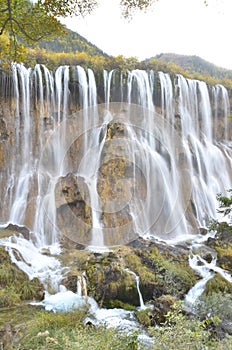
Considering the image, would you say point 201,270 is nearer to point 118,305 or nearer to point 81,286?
point 118,305

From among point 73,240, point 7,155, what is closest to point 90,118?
point 7,155

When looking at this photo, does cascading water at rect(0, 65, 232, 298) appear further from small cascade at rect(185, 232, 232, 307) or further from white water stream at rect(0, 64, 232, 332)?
Result: small cascade at rect(185, 232, 232, 307)

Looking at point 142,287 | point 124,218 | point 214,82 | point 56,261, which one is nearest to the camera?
point 142,287

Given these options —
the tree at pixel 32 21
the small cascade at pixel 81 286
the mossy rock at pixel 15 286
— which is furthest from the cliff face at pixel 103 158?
the tree at pixel 32 21

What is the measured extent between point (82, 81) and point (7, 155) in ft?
20.9

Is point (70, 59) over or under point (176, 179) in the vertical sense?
over

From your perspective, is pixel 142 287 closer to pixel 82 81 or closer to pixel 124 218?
pixel 124 218

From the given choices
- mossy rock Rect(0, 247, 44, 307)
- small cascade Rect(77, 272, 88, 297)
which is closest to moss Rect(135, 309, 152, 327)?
small cascade Rect(77, 272, 88, 297)

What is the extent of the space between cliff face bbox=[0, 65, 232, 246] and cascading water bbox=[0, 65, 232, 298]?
0.18 feet

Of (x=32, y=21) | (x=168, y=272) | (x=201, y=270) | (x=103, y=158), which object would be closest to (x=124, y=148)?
(x=103, y=158)

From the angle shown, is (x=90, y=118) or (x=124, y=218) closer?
(x=124, y=218)

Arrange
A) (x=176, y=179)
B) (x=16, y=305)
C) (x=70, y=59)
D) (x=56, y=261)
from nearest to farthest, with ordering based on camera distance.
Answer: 1. (x=16, y=305)
2. (x=56, y=261)
3. (x=176, y=179)
4. (x=70, y=59)

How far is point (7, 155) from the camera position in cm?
1534

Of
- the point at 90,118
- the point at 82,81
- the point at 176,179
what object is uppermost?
the point at 82,81
